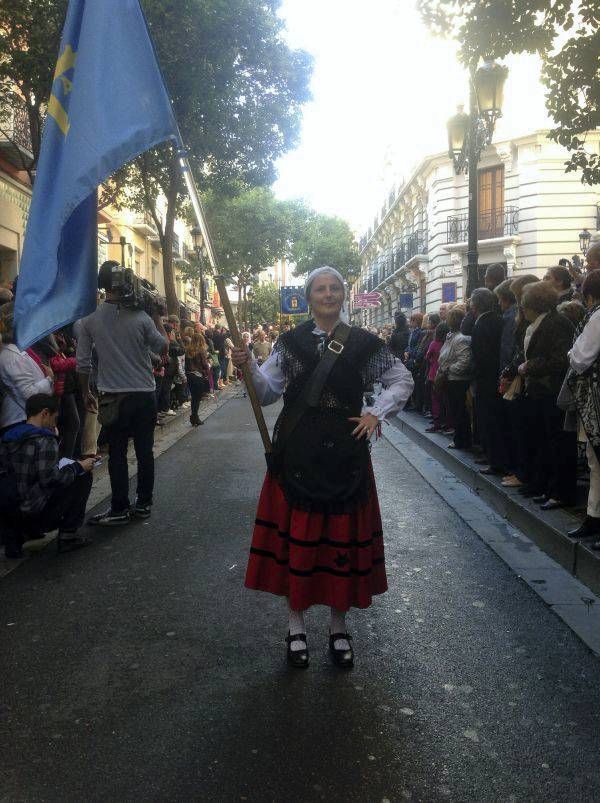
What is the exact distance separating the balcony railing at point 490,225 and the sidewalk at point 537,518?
2372 cm

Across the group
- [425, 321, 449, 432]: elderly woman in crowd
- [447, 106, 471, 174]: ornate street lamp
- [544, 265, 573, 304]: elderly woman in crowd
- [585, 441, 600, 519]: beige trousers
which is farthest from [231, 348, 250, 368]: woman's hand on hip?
[447, 106, 471, 174]: ornate street lamp

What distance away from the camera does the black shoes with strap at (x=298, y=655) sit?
3.69 meters

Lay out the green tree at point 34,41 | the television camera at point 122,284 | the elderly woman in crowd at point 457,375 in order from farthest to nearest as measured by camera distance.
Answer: the green tree at point 34,41
the elderly woman in crowd at point 457,375
the television camera at point 122,284

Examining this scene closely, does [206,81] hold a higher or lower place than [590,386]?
higher

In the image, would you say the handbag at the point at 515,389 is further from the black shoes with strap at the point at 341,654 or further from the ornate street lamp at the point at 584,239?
the ornate street lamp at the point at 584,239

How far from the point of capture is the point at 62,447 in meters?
7.34

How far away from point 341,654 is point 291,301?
29938mm

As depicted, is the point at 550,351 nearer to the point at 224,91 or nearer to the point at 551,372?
the point at 551,372

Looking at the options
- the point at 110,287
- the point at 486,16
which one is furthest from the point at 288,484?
the point at 486,16

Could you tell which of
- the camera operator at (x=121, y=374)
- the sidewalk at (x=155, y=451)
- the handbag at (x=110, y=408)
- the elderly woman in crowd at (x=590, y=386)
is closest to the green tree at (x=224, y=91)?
the sidewalk at (x=155, y=451)

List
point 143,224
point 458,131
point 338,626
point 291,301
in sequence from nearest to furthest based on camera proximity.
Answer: point 338,626 < point 458,131 < point 291,301 < point 143,224

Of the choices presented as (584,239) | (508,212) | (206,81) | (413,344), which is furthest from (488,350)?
(508,212)

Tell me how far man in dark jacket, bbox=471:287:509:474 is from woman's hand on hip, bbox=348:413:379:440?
4502 mm

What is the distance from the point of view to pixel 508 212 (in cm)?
3148
